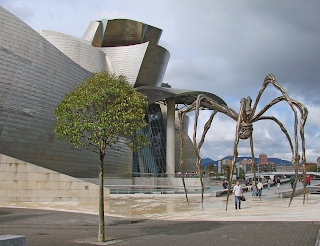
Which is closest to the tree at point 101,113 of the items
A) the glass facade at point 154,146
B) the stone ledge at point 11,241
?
the stone ledge at point 11,241

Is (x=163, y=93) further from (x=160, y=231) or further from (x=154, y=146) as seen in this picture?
(x=160, y=231)

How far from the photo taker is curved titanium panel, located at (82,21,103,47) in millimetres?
37062

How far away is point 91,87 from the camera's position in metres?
9.02

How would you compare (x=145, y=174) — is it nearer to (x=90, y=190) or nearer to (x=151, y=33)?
(x=151, y=33)

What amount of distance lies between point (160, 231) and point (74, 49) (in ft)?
88.0

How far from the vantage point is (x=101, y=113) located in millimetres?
8695

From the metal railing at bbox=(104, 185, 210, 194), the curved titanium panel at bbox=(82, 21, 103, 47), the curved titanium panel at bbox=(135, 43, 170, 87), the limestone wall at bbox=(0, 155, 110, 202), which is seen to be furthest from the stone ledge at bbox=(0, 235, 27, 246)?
the curved titanium panel at bbox=(82, 21, 103, 47)

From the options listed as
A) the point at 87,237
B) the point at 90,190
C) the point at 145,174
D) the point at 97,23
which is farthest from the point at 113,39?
the point at 87,237

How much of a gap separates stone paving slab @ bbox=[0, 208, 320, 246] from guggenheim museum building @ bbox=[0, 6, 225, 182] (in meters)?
11.2

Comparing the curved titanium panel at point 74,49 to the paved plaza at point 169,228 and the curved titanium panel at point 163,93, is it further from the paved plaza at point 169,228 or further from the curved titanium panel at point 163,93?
the paved plaza at point 169,228

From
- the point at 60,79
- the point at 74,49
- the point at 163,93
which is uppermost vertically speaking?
the point at 74,49

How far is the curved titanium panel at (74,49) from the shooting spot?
31438mm

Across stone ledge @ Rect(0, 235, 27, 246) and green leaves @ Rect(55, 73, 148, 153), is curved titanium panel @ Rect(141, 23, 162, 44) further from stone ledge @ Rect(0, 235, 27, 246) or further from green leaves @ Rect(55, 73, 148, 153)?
stone ledge @ Rect(0, 235, 27, 246)


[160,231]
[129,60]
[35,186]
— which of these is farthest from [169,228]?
[129,60]
